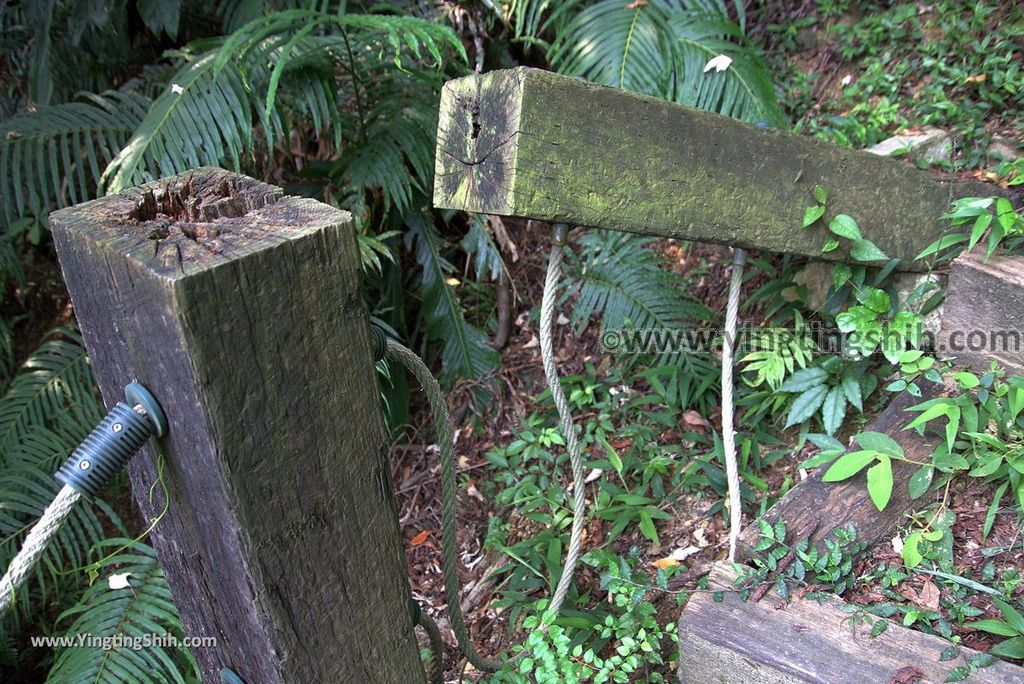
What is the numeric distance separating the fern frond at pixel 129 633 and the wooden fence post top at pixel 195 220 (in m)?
1.42

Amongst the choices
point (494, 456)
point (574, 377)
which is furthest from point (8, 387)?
point (574, 377)

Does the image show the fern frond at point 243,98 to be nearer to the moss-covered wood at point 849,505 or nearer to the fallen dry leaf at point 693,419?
the fallen dry leaf at point 693,419

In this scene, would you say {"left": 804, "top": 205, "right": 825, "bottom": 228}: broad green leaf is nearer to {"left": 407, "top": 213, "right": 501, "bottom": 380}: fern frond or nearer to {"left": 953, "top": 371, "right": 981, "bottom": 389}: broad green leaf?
{"left": 953, "top": 371, "right": 981, "bottom": 389}: broad green leaf

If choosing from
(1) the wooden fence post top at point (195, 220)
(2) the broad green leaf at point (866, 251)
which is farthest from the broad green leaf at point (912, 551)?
(1) the wooden fence post top at point (195, 220)

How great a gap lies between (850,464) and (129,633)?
7.33 ft

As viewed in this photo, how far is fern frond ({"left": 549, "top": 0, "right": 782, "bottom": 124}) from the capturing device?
9.80 feet

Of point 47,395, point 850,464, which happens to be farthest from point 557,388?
point 47,395

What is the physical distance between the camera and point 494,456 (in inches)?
114

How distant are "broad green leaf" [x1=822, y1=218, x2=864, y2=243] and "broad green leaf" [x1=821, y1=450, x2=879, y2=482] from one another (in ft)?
2.10

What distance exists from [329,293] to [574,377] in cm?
211

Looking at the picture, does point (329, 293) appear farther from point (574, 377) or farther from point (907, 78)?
point (907, 78)

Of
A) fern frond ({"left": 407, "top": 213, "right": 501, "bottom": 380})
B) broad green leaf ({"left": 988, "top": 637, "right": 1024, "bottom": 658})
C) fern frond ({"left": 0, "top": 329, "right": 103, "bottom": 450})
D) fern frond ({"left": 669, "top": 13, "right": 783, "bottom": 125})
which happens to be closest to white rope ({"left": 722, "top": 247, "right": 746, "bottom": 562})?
broad green leaf ({"left": 988, "top": 637, "right": 1024, "bottom": 658})

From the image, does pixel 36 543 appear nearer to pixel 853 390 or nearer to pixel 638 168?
pixel 638 168

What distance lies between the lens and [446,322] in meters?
3.28
